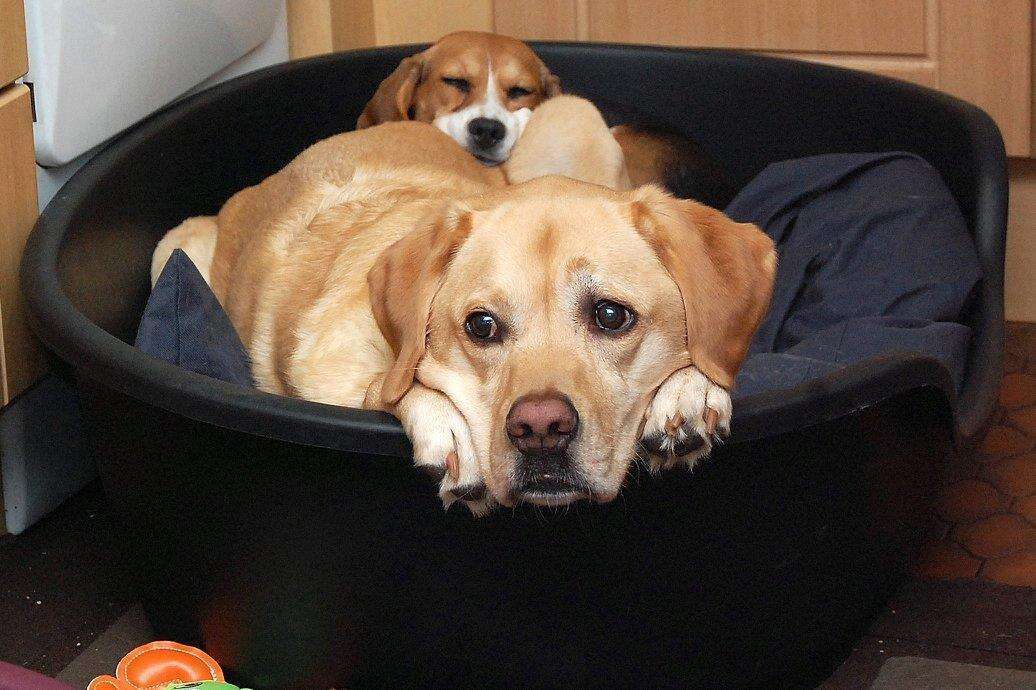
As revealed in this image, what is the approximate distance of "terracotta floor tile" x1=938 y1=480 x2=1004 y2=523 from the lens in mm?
2342

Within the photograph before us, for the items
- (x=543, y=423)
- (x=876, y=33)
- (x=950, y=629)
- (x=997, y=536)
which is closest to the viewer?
(x=543, y=423)

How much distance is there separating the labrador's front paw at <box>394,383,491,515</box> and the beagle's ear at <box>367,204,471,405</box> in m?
0.08

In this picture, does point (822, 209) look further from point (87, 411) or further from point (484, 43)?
point (87, 411)

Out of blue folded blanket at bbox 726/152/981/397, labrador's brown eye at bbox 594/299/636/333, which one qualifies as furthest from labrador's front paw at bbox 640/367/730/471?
blue folded blanket at bbox 726/152/981/397

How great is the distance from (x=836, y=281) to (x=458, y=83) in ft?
3.84

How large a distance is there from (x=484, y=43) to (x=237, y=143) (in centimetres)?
71

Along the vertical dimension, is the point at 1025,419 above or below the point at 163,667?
below

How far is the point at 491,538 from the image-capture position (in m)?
1.59

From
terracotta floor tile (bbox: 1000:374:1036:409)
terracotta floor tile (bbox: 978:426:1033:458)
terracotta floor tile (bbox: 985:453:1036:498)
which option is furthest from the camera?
terracotta floor tile (bbox: 1000:374:1036:409)

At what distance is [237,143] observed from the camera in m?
2.92

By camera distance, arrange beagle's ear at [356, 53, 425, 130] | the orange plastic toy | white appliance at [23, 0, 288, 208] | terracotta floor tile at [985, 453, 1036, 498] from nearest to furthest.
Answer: the orange plastic toy → white appliance at [23, 0, 288, 208] → terracotta floor tile at [985, 453, 1036, 498] → beagle's ear at [356, 53, 425, 130]

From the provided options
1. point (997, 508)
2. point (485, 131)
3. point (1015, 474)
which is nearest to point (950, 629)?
point (997, 508)

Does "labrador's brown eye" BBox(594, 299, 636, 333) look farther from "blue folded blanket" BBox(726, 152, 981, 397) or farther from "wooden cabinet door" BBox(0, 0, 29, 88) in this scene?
"wooden cabinet door" BBox(0, 0, 29, 88)

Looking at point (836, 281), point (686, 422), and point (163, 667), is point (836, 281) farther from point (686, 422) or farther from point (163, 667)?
point (163, 667)
